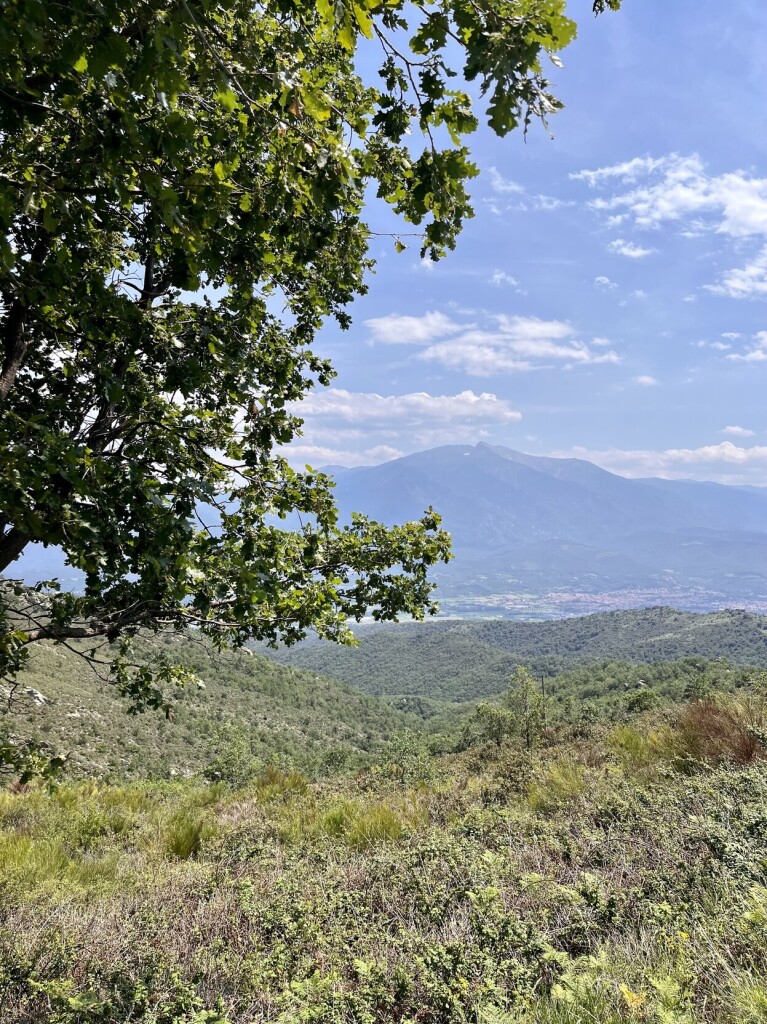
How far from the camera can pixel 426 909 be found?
12.4 feet

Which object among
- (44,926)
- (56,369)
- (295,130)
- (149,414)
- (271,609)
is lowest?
(44,926)

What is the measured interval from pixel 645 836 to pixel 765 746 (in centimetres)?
274

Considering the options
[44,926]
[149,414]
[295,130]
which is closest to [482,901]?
[44,926]

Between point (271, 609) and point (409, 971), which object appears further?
point (271, 609)

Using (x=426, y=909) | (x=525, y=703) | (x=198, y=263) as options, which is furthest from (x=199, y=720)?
(x=198, y=263)

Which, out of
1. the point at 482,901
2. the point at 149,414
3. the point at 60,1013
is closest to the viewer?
the point at 60,1013

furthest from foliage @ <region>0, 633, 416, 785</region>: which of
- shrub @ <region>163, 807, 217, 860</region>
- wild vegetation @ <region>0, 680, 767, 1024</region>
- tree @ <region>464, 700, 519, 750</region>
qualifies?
tree @ <region>464, 700, 519, 750</region>

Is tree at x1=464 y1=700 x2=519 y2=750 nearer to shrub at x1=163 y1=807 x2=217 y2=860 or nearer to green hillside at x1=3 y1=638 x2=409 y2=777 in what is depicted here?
green hillside at x1=3 y1=638 x2=409 y2=777

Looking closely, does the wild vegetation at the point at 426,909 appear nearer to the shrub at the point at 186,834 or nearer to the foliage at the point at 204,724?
the shrub at the point at 186,834

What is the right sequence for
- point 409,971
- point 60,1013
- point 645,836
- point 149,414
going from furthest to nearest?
point 645,836, point 149,414, point 409,971, point 60,1013

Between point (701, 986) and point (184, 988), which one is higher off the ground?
point (701, 986)

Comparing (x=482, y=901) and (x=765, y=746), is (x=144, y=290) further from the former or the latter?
(x=765, y=746)

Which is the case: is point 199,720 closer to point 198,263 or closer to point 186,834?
point 186,834

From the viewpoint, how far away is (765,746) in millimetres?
5945
